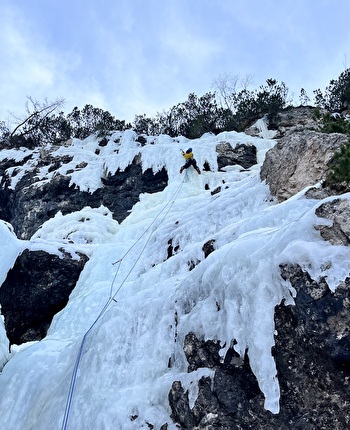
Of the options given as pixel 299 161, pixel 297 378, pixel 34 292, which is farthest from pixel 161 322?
→ pixel 299 161

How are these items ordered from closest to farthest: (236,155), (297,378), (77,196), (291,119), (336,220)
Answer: (297,378)
(336,220)
(236,155)
(77,196)
(291,119)

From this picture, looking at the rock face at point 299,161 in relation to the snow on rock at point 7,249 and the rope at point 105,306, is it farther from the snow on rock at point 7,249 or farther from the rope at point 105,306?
the snow on rock at point 7,249

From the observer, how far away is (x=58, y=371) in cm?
536

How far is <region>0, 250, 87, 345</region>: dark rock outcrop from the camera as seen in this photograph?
839 centimetres

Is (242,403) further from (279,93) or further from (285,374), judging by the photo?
(279,93)

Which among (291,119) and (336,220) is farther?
(291,119)

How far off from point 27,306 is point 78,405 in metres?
4.52

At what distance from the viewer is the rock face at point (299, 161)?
7738mm

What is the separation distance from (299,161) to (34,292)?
6.42 metres

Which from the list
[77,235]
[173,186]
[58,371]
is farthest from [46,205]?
[58,371]

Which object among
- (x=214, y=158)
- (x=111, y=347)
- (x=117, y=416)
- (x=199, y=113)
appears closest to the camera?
(x=117, y=416)

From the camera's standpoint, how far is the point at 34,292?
8547 mm

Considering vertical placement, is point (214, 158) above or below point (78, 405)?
above

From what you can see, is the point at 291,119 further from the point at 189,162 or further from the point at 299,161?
the point at 299,161
